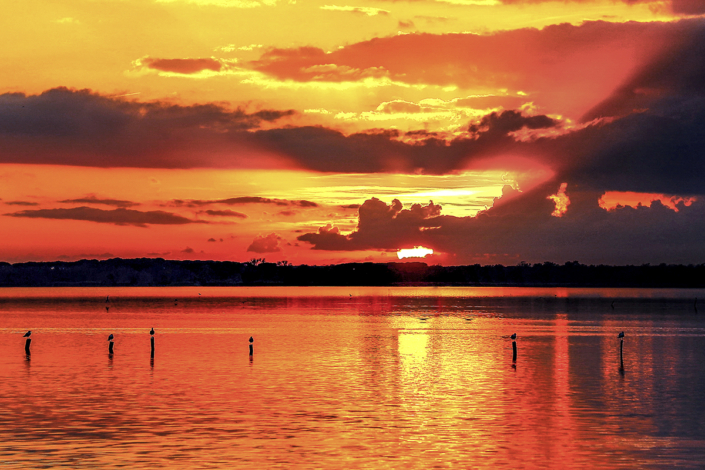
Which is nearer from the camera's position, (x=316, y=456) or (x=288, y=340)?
(x=316, y=456)

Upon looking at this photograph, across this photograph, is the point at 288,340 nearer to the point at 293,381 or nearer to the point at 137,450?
the point at 293,381

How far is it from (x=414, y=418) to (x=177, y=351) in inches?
1682

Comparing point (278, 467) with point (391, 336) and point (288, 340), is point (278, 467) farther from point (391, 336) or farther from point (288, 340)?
point (391, 336)

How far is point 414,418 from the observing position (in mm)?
40125

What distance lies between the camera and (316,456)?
103ft

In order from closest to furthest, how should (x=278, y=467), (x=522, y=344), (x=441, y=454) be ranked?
(x=278, y=467)
(x=441, y=454)
(x=522, y=344)

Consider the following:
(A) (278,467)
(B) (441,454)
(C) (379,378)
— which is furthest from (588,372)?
(A) (278,467)

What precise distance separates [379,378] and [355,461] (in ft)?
86.7

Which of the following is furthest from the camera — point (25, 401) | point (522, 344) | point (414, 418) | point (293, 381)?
point (522, 344)

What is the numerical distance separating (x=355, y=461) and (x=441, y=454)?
3.57m

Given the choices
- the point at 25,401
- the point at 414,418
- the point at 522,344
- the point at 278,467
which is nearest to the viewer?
the point at 278,467

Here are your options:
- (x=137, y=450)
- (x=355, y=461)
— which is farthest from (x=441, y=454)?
(x=137, y=450)

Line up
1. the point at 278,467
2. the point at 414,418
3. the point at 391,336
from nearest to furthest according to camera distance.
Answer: the point at 278,467, the point at 414,418, the point at 391,336

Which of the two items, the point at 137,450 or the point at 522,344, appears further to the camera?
the point at 522,344
